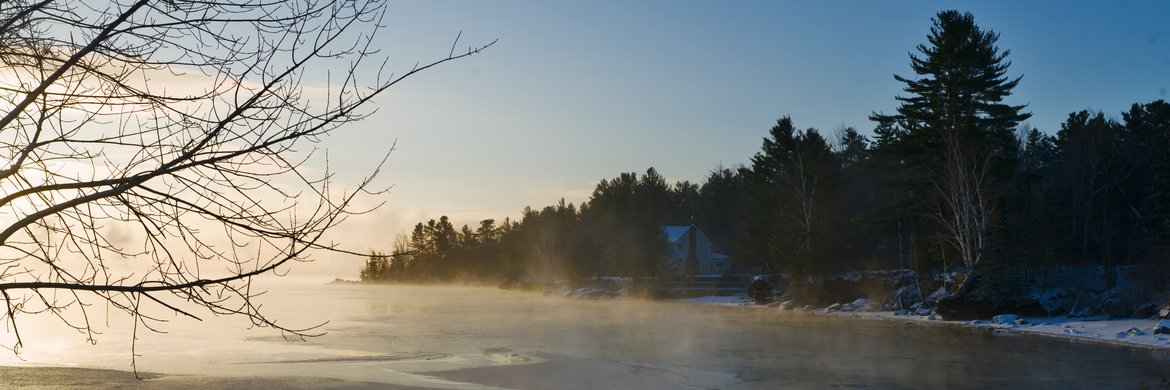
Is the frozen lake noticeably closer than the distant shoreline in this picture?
No

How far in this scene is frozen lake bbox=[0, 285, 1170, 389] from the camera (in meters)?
18.0

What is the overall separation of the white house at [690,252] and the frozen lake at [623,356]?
5972 centimetres

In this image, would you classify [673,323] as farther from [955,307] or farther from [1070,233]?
[1070,233]

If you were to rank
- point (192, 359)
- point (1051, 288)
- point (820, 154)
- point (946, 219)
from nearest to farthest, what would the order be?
point (192, 359)
point (1051, 288)
point (946, 219)
point (820, 154)

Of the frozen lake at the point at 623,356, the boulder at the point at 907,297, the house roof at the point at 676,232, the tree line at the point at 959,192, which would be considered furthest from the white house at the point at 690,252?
the frozen lake at the point at 623,356

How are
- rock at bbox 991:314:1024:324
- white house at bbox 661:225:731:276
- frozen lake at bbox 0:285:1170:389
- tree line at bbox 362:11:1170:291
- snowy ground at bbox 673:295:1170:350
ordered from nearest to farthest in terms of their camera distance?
1. frozen lake at bbox 0:285:1170:389
2. snowy ground at bbox 673:295:1170:350
3. rock at bbox 991:314:1024:324
4. tree line at bbox 362:11:1170:291
5. white house at bbox 661:225:731:276

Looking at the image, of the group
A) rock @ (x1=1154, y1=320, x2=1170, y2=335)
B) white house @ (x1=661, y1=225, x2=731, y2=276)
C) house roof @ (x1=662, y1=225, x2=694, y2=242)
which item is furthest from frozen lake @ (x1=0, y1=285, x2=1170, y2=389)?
house roof @ (x1=662, y1=225, x2=694, y2=242)

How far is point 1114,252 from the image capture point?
46906 mm

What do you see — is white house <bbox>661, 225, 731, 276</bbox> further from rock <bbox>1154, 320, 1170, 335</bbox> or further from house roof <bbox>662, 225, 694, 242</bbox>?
rock <bbox>1154, 320, 1170, 335</bbox>

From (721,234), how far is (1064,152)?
170ft

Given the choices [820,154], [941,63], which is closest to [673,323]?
[941,63]

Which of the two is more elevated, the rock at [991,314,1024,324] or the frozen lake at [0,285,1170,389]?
the frozen lake at [0,285,1170,389]

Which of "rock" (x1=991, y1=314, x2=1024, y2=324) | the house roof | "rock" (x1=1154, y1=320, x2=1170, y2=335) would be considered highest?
the house roof

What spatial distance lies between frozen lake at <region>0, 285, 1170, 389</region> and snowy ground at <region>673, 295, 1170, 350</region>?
1220mm
